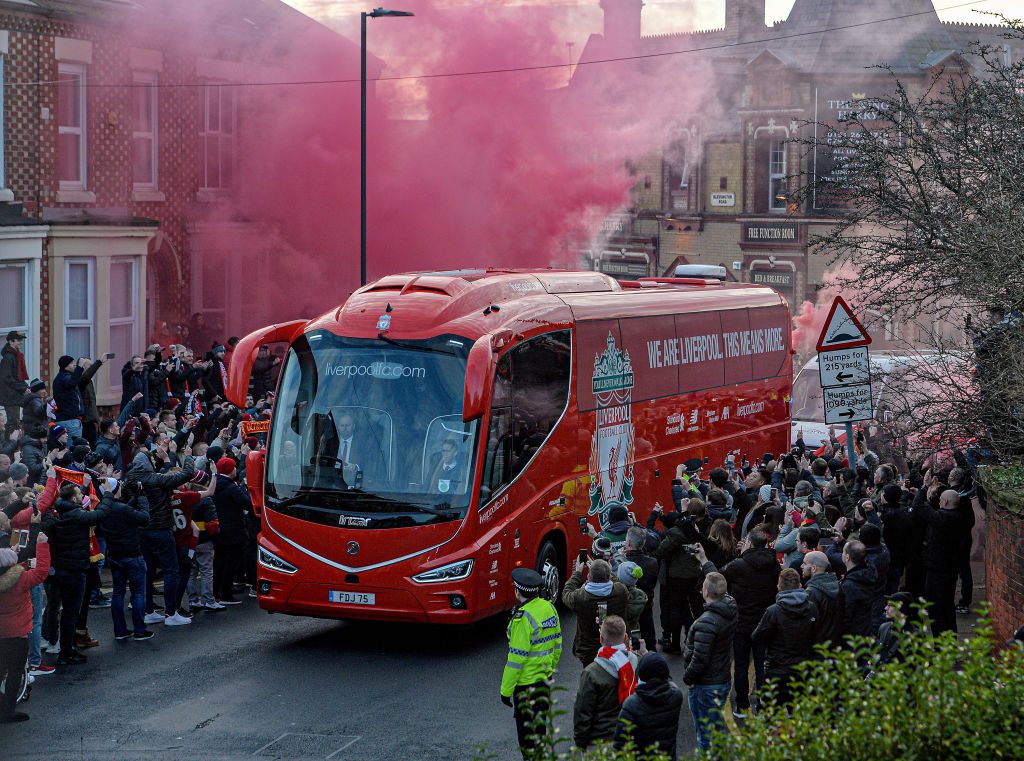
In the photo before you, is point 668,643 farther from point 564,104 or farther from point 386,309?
point 564,104

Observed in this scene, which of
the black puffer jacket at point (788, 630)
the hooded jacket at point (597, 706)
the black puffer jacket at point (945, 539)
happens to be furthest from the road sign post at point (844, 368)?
the hooded jacket at point (597, 706)

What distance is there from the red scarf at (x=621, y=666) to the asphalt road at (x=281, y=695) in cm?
41

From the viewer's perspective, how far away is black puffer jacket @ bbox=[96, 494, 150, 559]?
1239 cm

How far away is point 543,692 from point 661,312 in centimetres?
957

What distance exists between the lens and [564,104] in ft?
108

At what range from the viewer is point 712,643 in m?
9.13

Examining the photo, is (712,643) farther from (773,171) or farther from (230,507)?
(773,171)

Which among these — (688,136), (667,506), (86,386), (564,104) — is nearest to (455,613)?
(667,506)

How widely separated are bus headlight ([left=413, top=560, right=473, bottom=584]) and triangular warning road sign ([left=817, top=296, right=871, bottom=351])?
399 cm

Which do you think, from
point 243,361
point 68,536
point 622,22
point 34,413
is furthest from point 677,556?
point 622,22

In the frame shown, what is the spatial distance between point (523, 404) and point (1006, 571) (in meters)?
4.56

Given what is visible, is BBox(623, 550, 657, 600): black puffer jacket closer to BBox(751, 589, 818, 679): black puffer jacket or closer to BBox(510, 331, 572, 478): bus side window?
BBox(510, 331, 572, 478): bus side window

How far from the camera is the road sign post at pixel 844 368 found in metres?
13.1

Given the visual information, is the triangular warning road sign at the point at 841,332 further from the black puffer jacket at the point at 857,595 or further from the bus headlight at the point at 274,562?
the bus headlight at the point at 274,562
